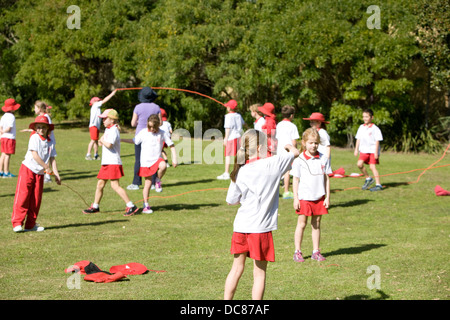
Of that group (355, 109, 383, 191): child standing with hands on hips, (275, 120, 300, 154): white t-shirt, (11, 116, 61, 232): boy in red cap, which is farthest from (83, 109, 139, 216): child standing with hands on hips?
(355, 109, 383, 191): child standing with hands on hips

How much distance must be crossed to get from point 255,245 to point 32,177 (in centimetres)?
455

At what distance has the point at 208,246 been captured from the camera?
26.1ft

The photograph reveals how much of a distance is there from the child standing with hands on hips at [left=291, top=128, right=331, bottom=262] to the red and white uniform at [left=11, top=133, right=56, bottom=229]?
11.9 ft

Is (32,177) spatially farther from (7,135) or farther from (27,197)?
(7,135)

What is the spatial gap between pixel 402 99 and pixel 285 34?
4.23 metres

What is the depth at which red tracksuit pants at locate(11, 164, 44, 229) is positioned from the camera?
8500 millimetres

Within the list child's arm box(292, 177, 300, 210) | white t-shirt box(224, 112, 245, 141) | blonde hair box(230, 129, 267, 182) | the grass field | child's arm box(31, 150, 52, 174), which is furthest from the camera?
white t-shirt box(224, 112, 245, 141)

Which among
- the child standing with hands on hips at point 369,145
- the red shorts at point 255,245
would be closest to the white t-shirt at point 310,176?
the red shorts at point 255,245

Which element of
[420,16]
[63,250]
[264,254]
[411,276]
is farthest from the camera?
[420,16]

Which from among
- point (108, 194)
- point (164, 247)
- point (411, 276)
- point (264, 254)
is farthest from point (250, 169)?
point (108, 194)

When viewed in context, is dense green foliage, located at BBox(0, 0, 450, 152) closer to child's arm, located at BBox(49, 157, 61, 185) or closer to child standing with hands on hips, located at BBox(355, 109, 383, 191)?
child standing with hands on hips, located at BBox(355, 109, 383, 191)

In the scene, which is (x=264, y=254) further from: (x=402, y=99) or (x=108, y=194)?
(x=402, y=99)

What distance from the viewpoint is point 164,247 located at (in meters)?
7.93

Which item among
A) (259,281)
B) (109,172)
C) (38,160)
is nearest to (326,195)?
(259,281)
